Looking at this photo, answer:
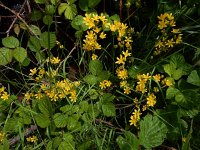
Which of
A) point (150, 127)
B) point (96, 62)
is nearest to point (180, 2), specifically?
point (96, 62)

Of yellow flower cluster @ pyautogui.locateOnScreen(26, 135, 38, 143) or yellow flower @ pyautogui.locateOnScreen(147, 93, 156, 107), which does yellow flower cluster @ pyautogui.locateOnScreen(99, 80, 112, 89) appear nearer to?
yellow flower @ pyautogui.locateOnScreen(147, 93, 156, 107)

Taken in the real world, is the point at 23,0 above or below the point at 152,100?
above

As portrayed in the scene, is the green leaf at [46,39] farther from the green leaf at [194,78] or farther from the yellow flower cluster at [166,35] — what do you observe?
the green leaf at [194,78]

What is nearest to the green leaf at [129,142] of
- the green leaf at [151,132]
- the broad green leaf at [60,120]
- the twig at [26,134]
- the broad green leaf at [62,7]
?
the green leaf at [151,132]

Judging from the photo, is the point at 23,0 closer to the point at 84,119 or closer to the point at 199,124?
the point at 84,119

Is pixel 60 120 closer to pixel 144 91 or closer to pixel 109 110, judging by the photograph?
pixel 109 110
